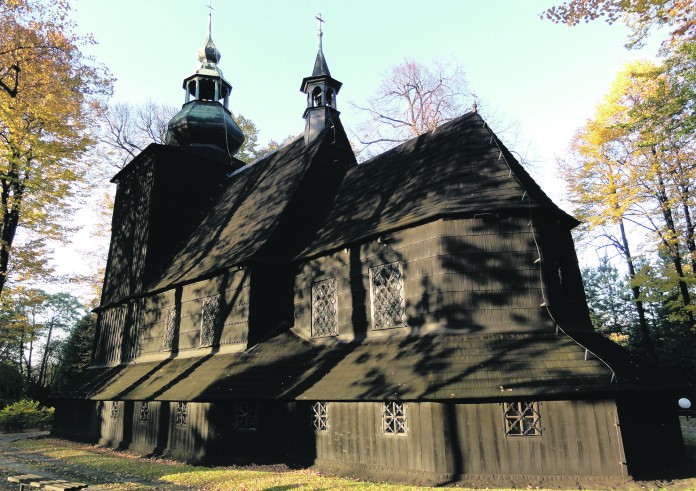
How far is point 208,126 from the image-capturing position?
24.5 meters

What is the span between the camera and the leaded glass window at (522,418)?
30.0ft

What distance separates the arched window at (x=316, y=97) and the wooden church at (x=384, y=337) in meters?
0.06

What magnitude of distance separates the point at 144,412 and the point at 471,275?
12370 millimetres

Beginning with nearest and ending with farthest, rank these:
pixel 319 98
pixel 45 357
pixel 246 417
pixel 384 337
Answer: pixel 384 337, pixel 246 417, pixel 319 98, pixel 45 357

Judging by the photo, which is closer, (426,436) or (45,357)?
(426,436)

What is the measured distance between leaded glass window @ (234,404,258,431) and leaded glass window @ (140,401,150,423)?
486 cm

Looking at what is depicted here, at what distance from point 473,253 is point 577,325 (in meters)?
3.03

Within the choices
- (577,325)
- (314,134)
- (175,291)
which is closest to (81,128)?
(175,291)

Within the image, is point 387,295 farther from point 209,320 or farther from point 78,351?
point 78,351

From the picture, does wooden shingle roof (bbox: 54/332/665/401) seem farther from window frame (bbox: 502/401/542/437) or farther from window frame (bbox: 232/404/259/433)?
window frame (bbox: 232/404/259/433)

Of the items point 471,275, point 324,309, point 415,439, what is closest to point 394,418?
point 415,439

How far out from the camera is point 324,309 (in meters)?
13.8

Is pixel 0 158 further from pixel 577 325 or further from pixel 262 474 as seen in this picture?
pixel 577 325

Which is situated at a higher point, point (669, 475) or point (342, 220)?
point (342, 220)
